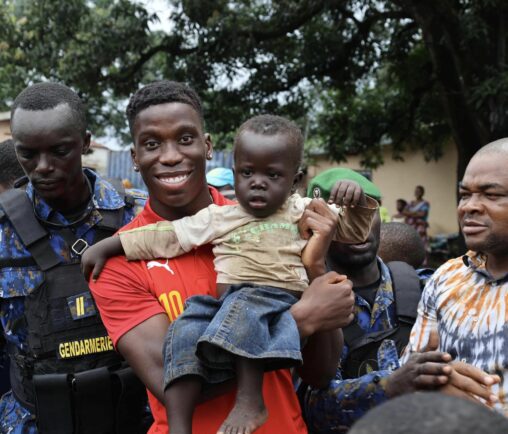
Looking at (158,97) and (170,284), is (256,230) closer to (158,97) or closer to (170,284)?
(170,284)

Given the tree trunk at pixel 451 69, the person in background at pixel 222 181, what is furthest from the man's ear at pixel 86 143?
the tree trunk at pixel 451 69

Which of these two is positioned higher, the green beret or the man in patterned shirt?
the green beret

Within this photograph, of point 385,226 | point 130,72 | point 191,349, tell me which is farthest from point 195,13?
point 191,349

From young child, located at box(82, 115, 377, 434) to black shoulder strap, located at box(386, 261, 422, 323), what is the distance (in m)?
0.61

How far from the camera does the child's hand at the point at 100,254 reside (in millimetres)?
2191

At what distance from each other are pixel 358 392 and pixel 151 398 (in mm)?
791

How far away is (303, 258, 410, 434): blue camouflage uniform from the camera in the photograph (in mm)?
2455

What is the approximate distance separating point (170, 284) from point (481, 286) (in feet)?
3.47

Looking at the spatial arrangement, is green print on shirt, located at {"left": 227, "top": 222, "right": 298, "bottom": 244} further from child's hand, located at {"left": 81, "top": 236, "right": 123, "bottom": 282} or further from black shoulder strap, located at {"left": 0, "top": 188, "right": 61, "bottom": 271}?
black shoulder strap, located at {"left": 0, "top": 188, "right": 61, "bottom": 271}

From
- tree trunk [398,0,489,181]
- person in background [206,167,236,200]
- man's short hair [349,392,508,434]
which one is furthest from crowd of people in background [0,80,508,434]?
tree trunk [398,0,489,181]

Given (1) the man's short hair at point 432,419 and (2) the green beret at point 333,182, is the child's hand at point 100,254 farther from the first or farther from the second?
(1) the man's short hair at point 432,419

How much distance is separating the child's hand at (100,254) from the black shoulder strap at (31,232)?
0.54 metres

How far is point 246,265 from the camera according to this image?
7.03ft

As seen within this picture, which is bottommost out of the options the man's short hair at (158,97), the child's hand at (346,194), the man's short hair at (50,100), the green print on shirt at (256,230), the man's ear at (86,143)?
the green print on shirt at (256,230)
